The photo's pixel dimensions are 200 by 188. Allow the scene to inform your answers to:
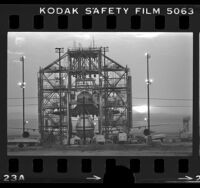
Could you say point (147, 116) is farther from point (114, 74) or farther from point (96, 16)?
point (96, 16)

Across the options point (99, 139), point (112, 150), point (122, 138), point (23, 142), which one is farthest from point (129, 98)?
point (23, 142)

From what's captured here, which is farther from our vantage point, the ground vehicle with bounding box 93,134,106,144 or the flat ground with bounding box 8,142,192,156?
the ground vehicle with bounding box 93,134,106,144

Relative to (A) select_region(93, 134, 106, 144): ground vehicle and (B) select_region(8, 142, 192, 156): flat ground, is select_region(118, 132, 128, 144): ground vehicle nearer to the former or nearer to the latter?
(B) select_region(8, 142, 192, 156): flat ground

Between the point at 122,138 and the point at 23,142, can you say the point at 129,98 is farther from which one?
the point at 23,142

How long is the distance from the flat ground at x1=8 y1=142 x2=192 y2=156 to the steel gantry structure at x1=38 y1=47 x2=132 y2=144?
1.28 feet

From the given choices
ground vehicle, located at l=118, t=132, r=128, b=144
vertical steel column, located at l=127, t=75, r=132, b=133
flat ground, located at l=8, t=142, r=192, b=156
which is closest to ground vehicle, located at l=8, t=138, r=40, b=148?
flat ground, located at l=8, t=142, r=192, b=156

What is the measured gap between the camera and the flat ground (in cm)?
1217

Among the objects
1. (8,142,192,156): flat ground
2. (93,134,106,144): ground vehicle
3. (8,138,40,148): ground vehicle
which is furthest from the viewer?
(93,134,106,144): ground vehicle

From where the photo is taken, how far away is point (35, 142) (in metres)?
12.6

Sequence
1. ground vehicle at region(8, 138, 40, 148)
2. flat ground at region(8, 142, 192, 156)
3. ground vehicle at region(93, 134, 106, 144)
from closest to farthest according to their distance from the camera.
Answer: ground vehicle at region(8, 138, 40, 148) < flat ground at region(8, 142, 192, 156) < ground vehicle at region(93, 134, 106, 144)

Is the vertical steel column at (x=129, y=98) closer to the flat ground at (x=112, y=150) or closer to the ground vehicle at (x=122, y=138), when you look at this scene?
the ground vehicle at (x=122, y=138)

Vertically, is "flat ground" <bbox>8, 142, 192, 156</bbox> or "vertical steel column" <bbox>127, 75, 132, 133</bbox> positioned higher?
"vertical steel column" <bbox>127, 75, 132, 133</bbox>

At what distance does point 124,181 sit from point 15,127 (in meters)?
8.93

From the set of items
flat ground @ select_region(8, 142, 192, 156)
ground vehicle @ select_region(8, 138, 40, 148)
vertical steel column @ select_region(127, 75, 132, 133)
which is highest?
vertical steel column @ select_region(127, 75, 132, 133)
